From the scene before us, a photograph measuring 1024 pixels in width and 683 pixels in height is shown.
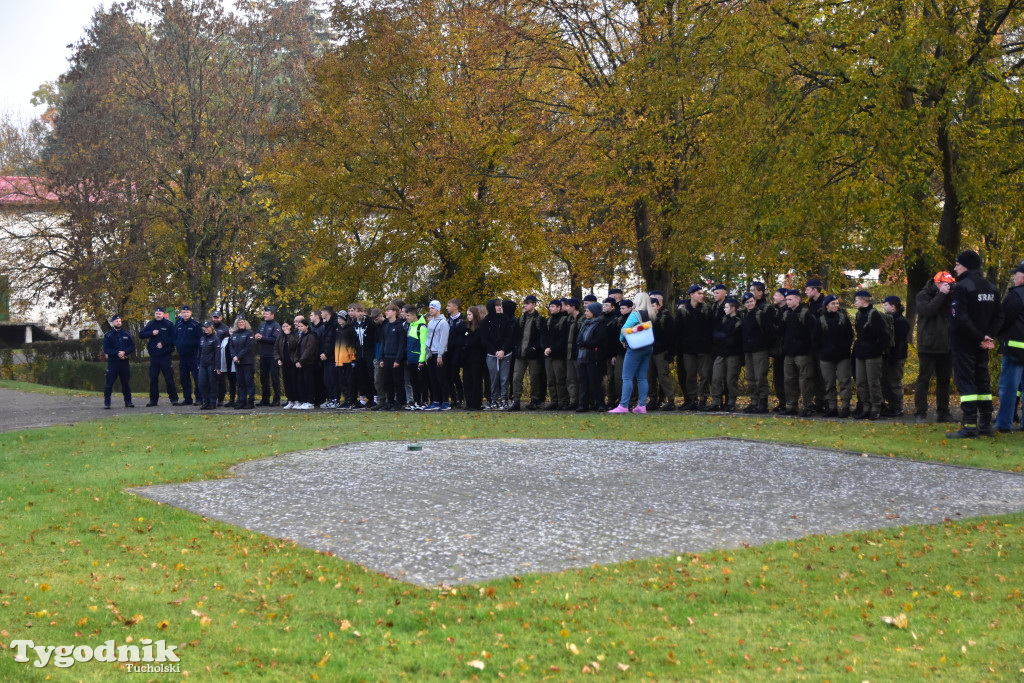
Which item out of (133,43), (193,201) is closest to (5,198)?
(133,43)

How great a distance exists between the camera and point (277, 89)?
4109 cm

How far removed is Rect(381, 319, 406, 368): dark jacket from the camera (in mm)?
20344

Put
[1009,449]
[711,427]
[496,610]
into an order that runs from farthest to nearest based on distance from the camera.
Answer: [711,427], [1009,449], [496,610]

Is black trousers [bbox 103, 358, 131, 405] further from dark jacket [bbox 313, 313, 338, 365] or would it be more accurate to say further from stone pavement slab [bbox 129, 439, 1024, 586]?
stone pavement slab [bbox 129, 439, 1024, 586]

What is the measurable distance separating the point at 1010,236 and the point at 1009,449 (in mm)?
7301

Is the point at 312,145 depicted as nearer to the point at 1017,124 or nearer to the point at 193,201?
the point at 193,201

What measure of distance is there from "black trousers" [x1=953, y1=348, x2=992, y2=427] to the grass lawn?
509cm

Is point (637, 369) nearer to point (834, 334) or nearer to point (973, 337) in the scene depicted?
point (834, 334)

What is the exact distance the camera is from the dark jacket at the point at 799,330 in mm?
16750

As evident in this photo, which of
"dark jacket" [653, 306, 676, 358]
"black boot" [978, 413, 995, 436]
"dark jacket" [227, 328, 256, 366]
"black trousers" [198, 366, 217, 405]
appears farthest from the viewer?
"black trousers" [198, 366, 217, 405]

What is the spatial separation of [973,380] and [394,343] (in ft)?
35.2

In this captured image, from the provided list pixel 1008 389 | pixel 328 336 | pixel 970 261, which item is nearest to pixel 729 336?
pixel 970 261

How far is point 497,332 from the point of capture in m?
19.6

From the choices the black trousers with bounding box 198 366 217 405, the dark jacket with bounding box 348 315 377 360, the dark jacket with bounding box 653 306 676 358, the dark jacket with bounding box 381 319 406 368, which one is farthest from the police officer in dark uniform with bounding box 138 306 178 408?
the dark jacket with bounding box 653 306 676 358
